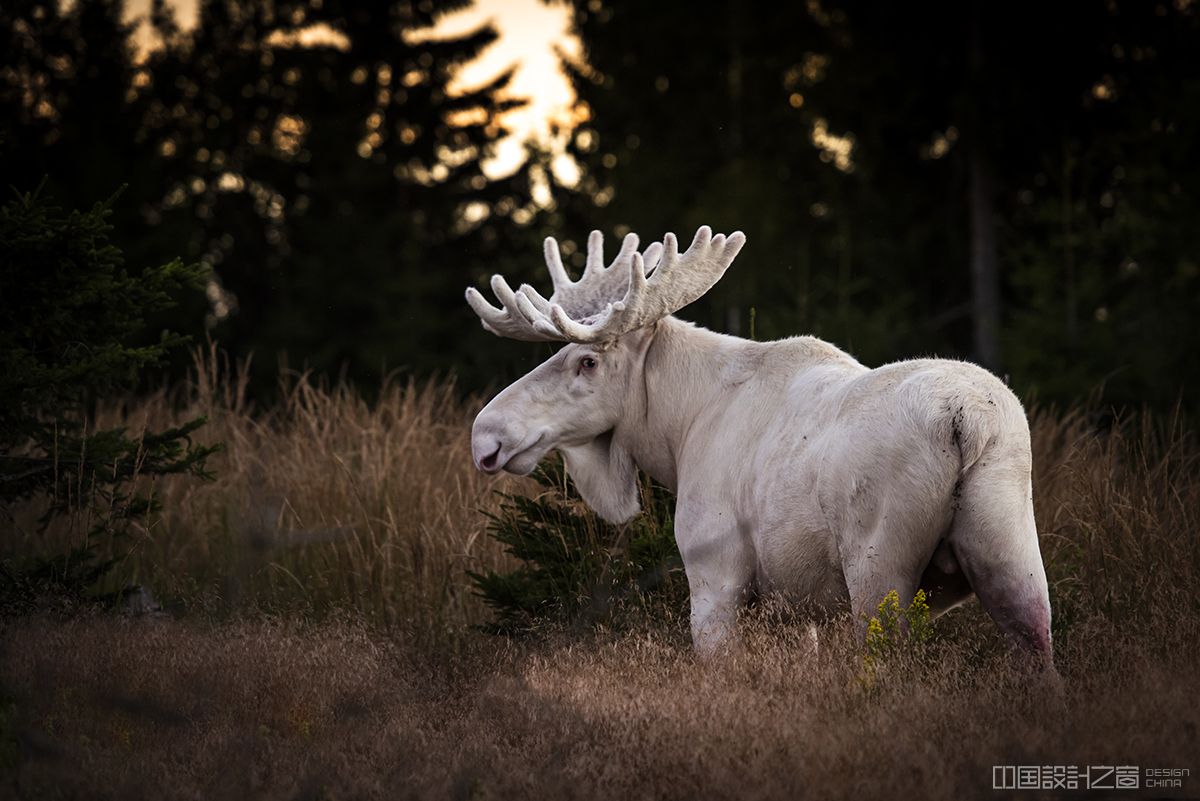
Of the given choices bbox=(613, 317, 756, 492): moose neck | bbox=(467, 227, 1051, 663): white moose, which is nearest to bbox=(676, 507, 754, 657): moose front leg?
bbox=(467, 227, 1051, 663): white moose

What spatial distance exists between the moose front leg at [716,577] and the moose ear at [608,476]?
0.77 m

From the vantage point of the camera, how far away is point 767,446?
5.65 m

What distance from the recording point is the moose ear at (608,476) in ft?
21.7

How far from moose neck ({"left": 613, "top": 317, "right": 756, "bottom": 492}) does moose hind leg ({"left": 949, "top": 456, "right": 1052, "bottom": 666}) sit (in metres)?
1.74

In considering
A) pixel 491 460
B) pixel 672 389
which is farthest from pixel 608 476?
pixel 491 460

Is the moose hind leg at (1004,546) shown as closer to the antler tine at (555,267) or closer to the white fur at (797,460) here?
the white fur at (797,460)

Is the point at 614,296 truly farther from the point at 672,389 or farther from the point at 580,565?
the point at 580,565

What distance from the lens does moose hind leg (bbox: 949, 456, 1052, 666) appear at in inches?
188

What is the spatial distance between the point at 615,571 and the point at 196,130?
88.3 feet

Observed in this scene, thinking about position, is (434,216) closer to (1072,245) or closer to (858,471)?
(1072,245)

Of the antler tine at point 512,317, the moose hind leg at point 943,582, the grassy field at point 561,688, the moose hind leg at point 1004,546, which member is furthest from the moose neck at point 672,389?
the moose hind leg at point 1004,546

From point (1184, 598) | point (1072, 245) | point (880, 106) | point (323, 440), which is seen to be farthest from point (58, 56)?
point (1184, 598)

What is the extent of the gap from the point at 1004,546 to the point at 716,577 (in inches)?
55.5

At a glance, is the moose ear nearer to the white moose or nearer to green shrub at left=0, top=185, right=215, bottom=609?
the white moose
